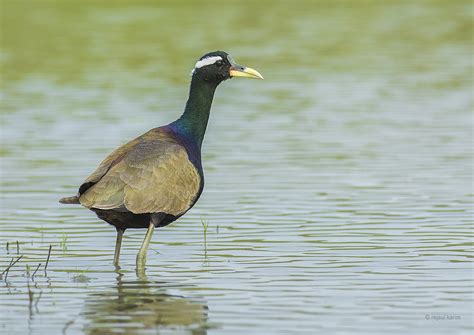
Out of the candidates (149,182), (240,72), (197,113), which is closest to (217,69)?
(240,72)

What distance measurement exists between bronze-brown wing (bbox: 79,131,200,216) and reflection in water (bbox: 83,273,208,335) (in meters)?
0.72

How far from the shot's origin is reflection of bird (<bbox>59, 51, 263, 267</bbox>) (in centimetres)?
1194

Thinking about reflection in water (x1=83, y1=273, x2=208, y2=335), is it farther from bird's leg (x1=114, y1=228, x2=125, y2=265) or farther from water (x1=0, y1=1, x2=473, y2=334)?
bird's leg (x1=114, y1=228, x2=125, y2=265)

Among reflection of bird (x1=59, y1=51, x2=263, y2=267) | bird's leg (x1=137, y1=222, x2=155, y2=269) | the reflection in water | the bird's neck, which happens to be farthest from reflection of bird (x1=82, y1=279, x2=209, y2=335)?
the bird's neck

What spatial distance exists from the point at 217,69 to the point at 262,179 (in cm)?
403

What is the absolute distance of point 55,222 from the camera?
14.9m

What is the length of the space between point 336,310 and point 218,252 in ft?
9.40

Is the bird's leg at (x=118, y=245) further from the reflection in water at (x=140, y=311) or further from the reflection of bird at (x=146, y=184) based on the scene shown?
the reflection in water at (x=140, y=311)

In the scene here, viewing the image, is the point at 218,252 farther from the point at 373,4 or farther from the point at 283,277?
the point at 373,4

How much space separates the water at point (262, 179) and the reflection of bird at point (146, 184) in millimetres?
497

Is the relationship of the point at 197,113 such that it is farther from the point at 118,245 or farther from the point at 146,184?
the point at 118,245

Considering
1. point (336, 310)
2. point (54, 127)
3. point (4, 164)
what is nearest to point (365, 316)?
point (336, 310)

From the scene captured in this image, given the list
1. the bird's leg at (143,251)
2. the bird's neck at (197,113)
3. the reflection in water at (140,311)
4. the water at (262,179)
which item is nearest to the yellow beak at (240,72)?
Result: the bird's neck at (197,113)

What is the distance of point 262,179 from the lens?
1731 centimetres
